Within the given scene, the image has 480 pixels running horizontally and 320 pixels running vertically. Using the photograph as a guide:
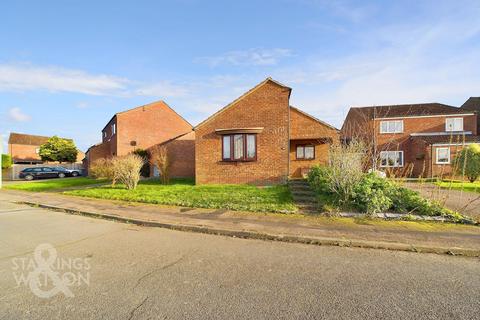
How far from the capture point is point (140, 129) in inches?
1081

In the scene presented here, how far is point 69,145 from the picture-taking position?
156 feet

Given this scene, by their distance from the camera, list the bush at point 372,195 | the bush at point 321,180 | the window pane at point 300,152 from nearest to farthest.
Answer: the bush at point 372,195 < the bush at point 321,180 < the window pane at point 300,152

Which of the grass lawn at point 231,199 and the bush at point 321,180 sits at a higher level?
the bush at point 321,180

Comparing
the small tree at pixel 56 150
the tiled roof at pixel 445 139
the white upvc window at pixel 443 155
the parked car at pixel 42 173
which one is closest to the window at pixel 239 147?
the tiled roof at pixel 445 139

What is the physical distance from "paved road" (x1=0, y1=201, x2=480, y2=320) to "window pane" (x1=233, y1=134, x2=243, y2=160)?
8.77 m

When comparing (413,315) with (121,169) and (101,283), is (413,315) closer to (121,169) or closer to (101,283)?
(101,283)

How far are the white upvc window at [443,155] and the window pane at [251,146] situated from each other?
20.7m

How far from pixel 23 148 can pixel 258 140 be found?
67.8 m

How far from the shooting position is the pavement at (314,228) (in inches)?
211

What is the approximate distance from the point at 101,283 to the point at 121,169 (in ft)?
39.1

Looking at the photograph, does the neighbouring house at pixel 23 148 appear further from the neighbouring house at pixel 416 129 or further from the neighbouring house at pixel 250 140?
the neighbouring house at pixel 416 129

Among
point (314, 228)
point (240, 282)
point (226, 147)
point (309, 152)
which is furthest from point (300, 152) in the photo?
point (240, 282)

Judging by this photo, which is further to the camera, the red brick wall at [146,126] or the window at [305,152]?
the red brick wall at [146,126]

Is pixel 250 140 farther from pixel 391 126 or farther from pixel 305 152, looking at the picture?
pixel 391 126
